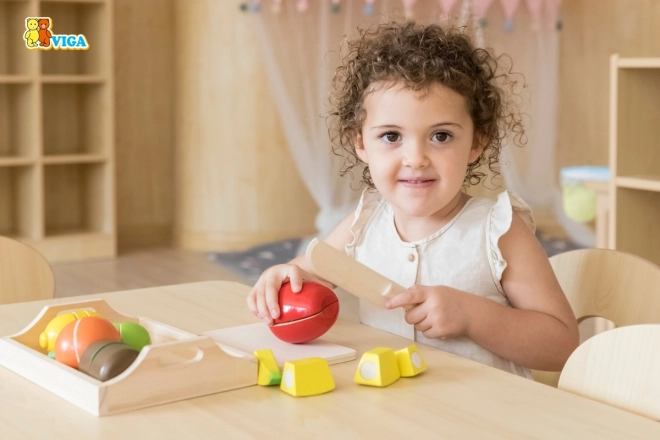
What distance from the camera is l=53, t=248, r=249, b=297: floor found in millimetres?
3285

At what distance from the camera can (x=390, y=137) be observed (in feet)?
3.79

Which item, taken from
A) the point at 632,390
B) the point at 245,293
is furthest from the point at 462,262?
the point at 632,390

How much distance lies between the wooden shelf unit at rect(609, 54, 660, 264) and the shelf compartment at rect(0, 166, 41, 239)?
2.41 metres

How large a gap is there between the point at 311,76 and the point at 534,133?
1.08 meters

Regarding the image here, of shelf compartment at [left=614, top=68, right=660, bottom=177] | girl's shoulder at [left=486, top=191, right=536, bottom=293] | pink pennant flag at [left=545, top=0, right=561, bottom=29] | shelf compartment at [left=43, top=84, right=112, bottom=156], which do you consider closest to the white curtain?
pink pennant flag at [left=545, top=0, right=561, bottom=29]

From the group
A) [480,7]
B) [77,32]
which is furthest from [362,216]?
[77,32]

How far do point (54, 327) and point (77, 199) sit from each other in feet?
10.9

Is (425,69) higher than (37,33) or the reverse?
the reverse

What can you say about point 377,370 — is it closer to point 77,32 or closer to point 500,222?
point 500,222

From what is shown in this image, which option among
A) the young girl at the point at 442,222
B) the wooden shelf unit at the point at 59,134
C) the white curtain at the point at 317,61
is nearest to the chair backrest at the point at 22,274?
the young girl at the point at 442,222

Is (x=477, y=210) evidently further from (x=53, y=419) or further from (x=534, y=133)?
(x=534, y=133)

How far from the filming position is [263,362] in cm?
82

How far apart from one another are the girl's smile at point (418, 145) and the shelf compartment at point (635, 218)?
120 centimetres

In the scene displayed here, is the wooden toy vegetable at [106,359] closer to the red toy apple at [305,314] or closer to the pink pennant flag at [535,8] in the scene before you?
the red toy apple at [305,314]
